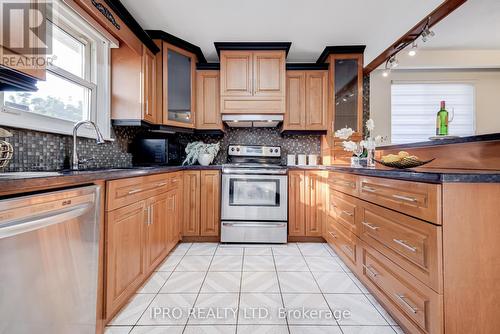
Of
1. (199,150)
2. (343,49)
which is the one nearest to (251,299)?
(199,150)

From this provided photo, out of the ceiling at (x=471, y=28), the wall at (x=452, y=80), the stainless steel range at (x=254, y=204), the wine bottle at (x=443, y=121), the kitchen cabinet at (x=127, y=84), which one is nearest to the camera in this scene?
the wine bottle at (x=443, y=121)

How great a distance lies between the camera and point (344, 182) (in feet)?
6.52

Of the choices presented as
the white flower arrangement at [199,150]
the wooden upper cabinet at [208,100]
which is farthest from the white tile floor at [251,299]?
the wooden upper cabinet at [208,100]

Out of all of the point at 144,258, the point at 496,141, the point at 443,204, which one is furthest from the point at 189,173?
the point at 496,141

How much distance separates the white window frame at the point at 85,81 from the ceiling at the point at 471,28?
3203 mm

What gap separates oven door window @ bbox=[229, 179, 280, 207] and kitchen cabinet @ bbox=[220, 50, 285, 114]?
2.95ft

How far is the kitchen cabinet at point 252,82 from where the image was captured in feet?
8.91

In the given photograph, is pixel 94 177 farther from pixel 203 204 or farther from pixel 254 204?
pixel 254 204

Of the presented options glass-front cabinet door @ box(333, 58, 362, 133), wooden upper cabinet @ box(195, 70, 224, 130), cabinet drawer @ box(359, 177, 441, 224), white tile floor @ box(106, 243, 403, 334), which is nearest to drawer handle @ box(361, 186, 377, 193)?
cabinet drawer @ box(359, 177, 441, 224)

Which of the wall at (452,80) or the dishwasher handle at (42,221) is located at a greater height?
the wall at (452,80)

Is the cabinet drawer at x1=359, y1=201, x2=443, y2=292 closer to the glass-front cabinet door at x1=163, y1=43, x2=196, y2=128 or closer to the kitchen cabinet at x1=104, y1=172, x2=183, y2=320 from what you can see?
the kitchen cabinet at x1=104, y1=172, x2=183, y2=320

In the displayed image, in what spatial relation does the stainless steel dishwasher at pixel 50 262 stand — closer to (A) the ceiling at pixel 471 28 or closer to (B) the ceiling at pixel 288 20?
(B) the ceiling at pixel 288 20

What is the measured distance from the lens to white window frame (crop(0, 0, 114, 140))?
1.27 m

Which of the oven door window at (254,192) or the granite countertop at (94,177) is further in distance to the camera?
the oven door window at (254,192)
